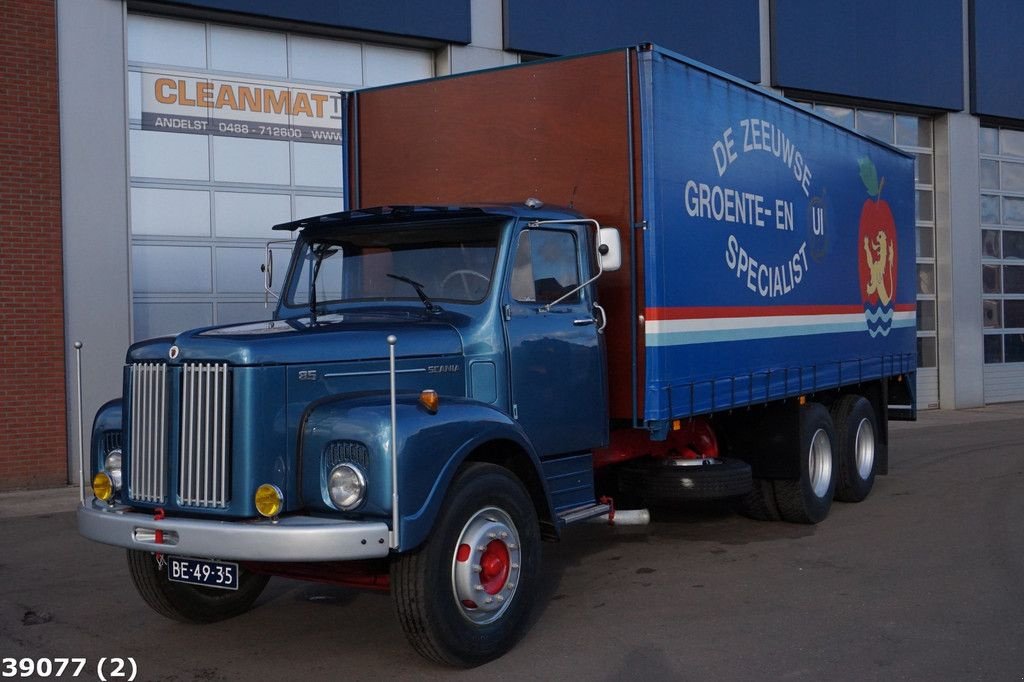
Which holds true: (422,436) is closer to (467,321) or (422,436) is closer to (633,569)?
(467,321)

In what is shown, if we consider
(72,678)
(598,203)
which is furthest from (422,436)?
(598,203)

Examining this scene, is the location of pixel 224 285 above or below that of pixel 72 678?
above

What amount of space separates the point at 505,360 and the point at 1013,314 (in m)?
19.8

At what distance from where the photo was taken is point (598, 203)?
25.0 feet

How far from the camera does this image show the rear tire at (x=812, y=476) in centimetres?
952

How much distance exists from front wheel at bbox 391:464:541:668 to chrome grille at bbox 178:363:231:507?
3.11 ft

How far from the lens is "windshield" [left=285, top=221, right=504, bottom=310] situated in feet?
21.9

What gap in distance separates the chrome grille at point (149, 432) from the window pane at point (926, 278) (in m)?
18.9

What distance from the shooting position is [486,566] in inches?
229

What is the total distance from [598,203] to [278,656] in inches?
138

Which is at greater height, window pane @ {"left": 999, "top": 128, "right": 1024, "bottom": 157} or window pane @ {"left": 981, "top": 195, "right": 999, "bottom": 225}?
window pane @ {"left": 999, "top": 128, "right": 1024, "bottom": 157}

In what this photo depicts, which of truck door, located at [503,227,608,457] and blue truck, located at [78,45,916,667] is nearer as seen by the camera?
blue truck, located at [78,45,916,667]

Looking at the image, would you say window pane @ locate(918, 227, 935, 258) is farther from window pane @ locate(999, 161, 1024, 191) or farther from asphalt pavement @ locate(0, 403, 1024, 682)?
asphalt pavement @ locate(0, 403, 1024, 682)

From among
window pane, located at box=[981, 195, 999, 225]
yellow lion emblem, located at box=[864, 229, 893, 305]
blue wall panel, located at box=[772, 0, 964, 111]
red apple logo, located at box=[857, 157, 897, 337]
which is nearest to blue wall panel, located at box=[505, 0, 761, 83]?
blue wall panel, located at box=[772, 0, 964, 111]
